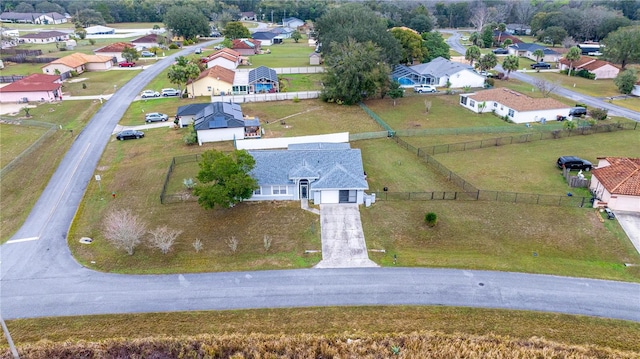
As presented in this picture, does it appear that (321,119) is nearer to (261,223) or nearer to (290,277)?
(261,223)

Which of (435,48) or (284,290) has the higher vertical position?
(435,48)

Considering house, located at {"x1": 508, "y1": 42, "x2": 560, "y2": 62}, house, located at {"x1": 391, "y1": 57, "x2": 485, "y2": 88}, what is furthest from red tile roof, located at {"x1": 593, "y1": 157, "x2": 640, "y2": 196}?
house, located at {"x1": 508, "y1": 42, "x2": 560, "y2": 62}

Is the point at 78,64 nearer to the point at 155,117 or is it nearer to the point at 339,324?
the point at 155,117

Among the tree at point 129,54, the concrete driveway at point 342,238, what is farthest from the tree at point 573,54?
the tree at point 129,54

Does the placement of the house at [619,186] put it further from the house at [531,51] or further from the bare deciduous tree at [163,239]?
the house at [531,51]

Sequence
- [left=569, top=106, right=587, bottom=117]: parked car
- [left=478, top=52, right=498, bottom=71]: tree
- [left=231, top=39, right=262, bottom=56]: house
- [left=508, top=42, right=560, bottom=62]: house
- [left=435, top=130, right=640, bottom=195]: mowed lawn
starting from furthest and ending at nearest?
[left=231, top=39, right=262, bottom=56]: house, [left=508, top=42, right=560, bottom=62]: house, [left=478, top=52, right=498, bottom=71]: tree, [left=569, top=106, right=587, bottom=117]: parked car, [left=435, top=130, right=640, bottom=195]: mowed lawn

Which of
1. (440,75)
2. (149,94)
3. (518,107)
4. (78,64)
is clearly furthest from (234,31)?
(518,107)

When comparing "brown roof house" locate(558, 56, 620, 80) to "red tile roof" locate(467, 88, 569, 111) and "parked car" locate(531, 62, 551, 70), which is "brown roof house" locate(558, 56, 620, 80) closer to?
"parked car" locate(531, 62, 551, 70)

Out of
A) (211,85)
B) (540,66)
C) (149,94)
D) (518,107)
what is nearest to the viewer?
(518,107)
